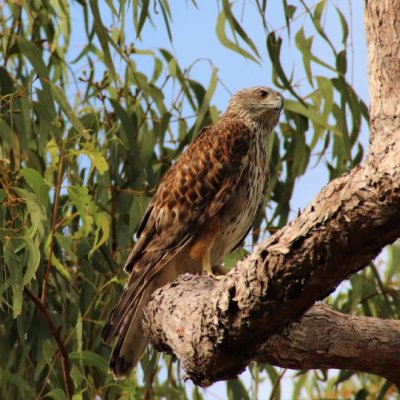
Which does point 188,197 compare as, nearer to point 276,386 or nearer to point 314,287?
point 276,386

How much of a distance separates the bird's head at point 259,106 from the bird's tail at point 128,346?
1.29 metres

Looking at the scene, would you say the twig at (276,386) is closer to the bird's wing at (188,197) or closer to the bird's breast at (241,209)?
the bird's breast at (241,209)

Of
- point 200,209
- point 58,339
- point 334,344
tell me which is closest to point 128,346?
point 58,339

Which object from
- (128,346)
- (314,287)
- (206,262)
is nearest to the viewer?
(314,287)

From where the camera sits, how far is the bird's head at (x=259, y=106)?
471 centimetres

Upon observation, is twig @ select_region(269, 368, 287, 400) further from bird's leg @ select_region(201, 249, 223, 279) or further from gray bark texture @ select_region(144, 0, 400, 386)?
gray bark texture @ select_region(144, 0, 400, 386)

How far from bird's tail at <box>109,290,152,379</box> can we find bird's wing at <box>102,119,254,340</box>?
0.29 ft

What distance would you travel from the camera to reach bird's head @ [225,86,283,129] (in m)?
4.71

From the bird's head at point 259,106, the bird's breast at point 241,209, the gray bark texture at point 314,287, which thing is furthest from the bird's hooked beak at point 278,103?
the gray bark texture at point 314,287

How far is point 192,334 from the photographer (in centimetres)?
282

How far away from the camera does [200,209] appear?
13.7 ft

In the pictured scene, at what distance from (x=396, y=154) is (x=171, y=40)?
175 cm

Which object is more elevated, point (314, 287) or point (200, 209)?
point (200, 209)

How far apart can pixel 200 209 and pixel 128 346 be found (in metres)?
0.71
